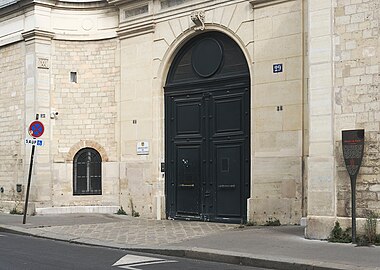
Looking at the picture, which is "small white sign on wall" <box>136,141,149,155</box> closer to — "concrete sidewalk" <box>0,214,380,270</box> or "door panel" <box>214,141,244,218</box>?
Answer: "concrete sidewalk" <box>0,214,380,270</box>

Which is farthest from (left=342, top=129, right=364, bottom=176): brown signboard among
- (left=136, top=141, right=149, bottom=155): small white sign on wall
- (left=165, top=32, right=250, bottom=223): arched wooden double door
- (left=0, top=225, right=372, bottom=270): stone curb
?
(left=136, top=141, right=149, bottom=155): small white sign on wall

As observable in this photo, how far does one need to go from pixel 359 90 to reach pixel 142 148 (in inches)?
310

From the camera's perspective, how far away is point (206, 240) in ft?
39.0

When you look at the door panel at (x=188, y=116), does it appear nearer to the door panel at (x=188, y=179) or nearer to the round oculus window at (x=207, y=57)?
the door panel at (x=188, y=179)

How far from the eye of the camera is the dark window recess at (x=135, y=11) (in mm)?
17328

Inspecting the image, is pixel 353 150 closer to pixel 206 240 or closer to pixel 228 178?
pixel 206 240

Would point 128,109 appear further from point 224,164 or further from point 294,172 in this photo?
point 294,172

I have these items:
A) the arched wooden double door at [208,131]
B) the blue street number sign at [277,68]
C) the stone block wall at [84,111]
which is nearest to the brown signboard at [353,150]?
the blue street number sign at [277,68]

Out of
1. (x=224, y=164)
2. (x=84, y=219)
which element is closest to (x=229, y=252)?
(x=224, y=164)

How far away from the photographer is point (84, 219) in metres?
16.7

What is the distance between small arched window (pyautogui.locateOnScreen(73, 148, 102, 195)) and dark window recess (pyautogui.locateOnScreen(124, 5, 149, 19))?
436 cm

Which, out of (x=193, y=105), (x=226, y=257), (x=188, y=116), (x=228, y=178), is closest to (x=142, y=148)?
(x=188, y=116)

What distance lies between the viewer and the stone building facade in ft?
36.5

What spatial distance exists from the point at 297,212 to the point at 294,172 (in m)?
0.93
